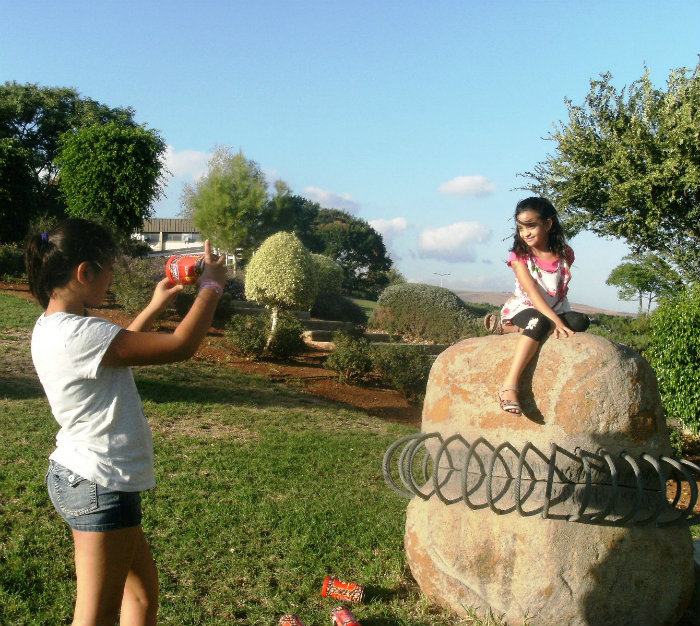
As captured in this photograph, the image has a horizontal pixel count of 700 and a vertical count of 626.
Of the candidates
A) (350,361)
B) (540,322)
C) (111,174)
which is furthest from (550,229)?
(111,174)

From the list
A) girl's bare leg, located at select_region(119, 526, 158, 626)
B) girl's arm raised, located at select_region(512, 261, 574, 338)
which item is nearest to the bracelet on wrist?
girl's bare leg, located at select_region(119, 526, 158, 626)

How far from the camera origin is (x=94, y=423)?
89.4 inches

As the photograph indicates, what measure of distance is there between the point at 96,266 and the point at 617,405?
8.74ft

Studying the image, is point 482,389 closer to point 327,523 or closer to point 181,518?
point 327,523

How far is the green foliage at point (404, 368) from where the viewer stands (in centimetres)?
1089

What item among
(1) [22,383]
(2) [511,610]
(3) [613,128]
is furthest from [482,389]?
(3) [613,128]

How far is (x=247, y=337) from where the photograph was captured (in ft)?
38.9

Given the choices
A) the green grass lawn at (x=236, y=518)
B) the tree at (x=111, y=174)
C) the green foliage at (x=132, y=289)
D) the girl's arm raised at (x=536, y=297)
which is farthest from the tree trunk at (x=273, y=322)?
the tree at (x=111, y=174)

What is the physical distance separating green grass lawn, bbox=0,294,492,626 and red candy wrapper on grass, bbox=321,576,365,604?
53 millimetres

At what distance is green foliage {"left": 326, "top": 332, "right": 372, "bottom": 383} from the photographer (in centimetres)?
1134

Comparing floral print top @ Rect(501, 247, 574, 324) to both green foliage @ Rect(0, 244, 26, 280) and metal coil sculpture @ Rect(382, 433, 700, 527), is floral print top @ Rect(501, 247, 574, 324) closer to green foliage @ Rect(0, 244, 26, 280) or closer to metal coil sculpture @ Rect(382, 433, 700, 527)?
metal coil sculpture @ Rect(382, 433, 700, 527)

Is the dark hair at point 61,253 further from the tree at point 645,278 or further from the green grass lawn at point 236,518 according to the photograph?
the tree at point 645,278

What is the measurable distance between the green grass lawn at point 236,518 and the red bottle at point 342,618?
0.36 feet

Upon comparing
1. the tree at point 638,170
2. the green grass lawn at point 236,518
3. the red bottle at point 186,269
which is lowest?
the green grass lawn at point 236,518
